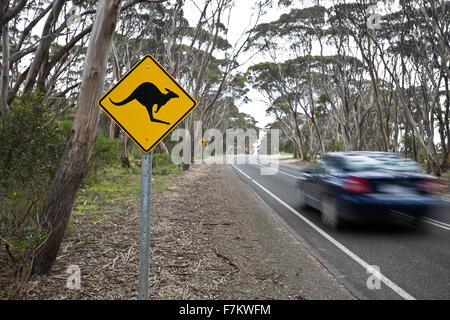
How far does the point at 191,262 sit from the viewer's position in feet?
14.6

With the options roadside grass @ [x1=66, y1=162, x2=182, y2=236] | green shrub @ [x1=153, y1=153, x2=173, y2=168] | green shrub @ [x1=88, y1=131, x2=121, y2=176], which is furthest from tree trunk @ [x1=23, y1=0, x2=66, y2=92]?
green shrub @ [x1=153, y1=153, x2=173, y2=168]

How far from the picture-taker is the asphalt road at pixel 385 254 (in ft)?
12.0

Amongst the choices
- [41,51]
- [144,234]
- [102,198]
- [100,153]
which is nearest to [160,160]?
[100,153]

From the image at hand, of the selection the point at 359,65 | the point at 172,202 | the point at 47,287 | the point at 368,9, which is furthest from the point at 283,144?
the point at 47,287

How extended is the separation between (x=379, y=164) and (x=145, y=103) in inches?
196

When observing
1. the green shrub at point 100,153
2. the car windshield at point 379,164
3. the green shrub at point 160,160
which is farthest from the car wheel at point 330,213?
the green shrub at point 160,160

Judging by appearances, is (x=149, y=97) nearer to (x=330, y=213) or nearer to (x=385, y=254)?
(x=385, y=254)

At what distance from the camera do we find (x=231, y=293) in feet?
11.6

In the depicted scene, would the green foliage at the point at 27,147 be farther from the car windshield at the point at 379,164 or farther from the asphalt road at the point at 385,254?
the car windshield at the point at 379,164
